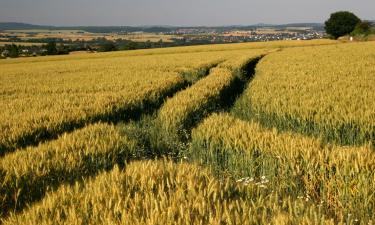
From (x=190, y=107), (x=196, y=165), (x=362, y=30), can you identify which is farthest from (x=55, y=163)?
(x=362, y=30)

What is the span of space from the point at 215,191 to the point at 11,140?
429 cm

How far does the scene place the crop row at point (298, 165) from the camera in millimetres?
3717

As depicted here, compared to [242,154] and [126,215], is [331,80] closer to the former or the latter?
[242,154]

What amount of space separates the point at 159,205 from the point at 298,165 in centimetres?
210

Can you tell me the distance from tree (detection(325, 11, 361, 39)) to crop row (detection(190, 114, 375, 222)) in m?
86.3

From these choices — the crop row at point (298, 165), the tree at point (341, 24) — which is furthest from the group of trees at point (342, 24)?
the crop row at point (298, 165)

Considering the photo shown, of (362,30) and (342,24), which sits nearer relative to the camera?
(362,30)

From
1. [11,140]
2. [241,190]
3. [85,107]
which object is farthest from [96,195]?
[85,107]

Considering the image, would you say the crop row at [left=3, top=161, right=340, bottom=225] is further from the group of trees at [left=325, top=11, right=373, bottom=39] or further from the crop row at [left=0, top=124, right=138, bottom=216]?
the group of trees at [left=325, top=11, right=373, bottom=39]

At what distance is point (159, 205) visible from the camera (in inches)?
109

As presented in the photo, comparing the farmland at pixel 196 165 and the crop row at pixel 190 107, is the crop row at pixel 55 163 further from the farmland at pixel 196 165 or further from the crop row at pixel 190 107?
the crop row at pixel 190 107

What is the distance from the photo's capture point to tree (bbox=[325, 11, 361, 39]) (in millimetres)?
85188

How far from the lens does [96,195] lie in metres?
2.98

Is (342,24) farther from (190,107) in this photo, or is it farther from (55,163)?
(55,163)
